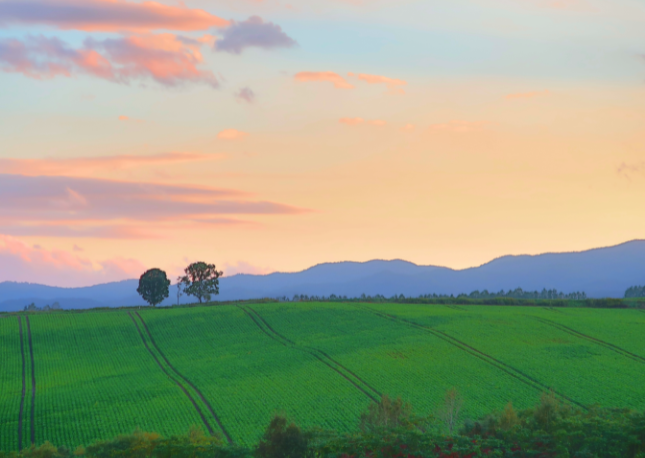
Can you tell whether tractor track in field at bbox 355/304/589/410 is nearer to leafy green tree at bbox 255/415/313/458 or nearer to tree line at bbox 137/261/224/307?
leafy green tree at bbox 255/415/313/458

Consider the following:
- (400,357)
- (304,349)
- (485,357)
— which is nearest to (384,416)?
(400,357)

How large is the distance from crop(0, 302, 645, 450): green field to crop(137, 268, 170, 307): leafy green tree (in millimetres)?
43214

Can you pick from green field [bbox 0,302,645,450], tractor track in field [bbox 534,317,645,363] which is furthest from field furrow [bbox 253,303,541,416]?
tractor track in field [bbox 534,317,645,363]

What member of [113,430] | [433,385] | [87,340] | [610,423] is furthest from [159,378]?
[610,423]

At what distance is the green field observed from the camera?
206 ft

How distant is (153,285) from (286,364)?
85552 mm

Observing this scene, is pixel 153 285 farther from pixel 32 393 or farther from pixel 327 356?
pixel 32 393

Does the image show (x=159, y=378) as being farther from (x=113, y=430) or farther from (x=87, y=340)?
(x=87, y=340)

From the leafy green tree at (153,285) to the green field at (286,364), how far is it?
4321 centimetres

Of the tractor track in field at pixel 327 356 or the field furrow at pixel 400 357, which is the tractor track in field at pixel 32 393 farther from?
the field furrow at pixel 400 357

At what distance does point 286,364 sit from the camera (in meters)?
79.4

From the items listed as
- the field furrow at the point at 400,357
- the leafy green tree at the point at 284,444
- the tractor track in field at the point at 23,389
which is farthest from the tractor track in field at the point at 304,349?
the tractor track in field at the point at 23,389

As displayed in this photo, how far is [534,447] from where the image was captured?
41812mm

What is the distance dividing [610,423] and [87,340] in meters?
75.6
